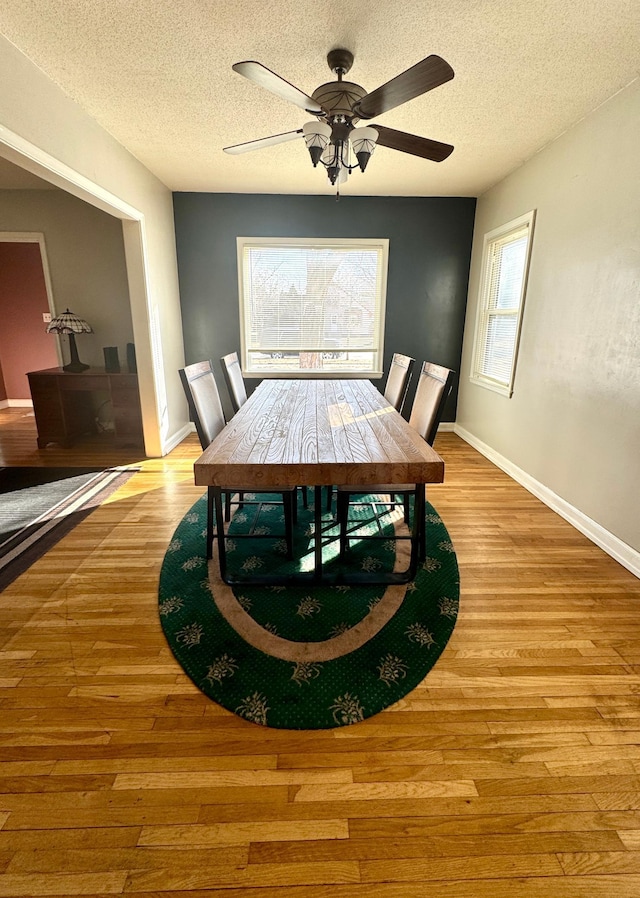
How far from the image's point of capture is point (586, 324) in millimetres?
2777

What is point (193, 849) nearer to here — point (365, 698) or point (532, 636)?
point (365, 698)

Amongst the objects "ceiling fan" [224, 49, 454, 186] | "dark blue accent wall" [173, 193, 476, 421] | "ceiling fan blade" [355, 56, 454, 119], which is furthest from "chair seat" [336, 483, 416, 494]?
"dark blue accent wall" [173, 193, 476, 421]

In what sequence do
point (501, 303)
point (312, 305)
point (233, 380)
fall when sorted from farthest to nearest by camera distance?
1. point (312, 305)
2. point (501, 303)
3. point (233, 380)

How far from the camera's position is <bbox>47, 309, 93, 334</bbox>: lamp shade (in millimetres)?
4348

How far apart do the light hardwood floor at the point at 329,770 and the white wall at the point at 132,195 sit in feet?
7.40

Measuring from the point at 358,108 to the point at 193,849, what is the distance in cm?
276

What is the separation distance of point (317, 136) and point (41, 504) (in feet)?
9.52

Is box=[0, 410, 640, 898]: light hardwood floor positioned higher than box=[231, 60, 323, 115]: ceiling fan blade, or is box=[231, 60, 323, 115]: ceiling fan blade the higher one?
box=[231, 60, 323, 115]: ceiling fan blade

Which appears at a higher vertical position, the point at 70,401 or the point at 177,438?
the point at 70,401

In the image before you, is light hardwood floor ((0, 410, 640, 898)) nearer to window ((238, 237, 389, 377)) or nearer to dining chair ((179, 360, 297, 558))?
dining chair ((179, 360, 297, 558))

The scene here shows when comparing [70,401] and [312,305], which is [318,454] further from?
[70,401]

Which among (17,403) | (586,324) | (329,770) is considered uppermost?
(586,324)

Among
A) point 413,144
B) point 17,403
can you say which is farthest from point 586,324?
point 17,403

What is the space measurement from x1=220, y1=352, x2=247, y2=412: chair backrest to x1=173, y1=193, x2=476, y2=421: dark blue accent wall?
5.30ft
